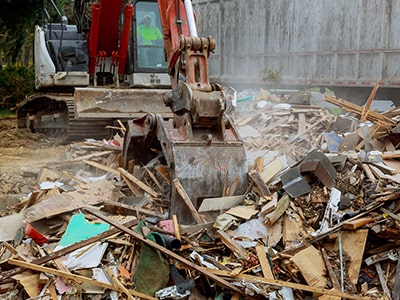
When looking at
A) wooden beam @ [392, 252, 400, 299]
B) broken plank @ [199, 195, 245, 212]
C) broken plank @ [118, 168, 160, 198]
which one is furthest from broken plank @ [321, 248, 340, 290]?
broken plank @ [118, 168, 160, 198]

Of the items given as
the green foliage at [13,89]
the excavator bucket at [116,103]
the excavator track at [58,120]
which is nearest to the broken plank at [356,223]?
the excavator bucket at [116,103]

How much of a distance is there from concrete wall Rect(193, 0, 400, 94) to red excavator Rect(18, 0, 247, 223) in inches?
204

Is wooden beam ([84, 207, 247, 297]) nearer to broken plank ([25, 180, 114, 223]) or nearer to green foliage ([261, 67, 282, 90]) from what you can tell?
broken plank ([25, 180, 114, 223])

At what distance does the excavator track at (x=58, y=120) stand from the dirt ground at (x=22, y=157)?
20cm

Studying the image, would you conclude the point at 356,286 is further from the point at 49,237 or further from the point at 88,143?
the point at 88,143

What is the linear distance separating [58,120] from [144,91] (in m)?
2.29

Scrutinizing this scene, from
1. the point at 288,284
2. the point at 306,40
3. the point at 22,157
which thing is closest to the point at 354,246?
the point at 288,284

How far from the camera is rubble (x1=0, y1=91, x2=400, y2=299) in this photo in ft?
14.0

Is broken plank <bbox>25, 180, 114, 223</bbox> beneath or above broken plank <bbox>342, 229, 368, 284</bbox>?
beneath

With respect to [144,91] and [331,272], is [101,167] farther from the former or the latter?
[331,272]

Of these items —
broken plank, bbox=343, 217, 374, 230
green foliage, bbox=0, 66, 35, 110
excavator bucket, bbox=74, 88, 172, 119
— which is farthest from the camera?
green foliage, bbox=0, 66, 35, 110

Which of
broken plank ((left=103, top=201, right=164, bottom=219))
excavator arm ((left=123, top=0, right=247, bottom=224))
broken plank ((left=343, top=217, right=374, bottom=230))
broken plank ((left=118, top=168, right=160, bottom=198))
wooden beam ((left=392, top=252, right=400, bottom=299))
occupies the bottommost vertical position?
wooden beam ((left=392, top=252, right=400, bottom=299))

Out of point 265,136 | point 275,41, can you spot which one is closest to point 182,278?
point 265,136

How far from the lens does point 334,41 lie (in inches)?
548
